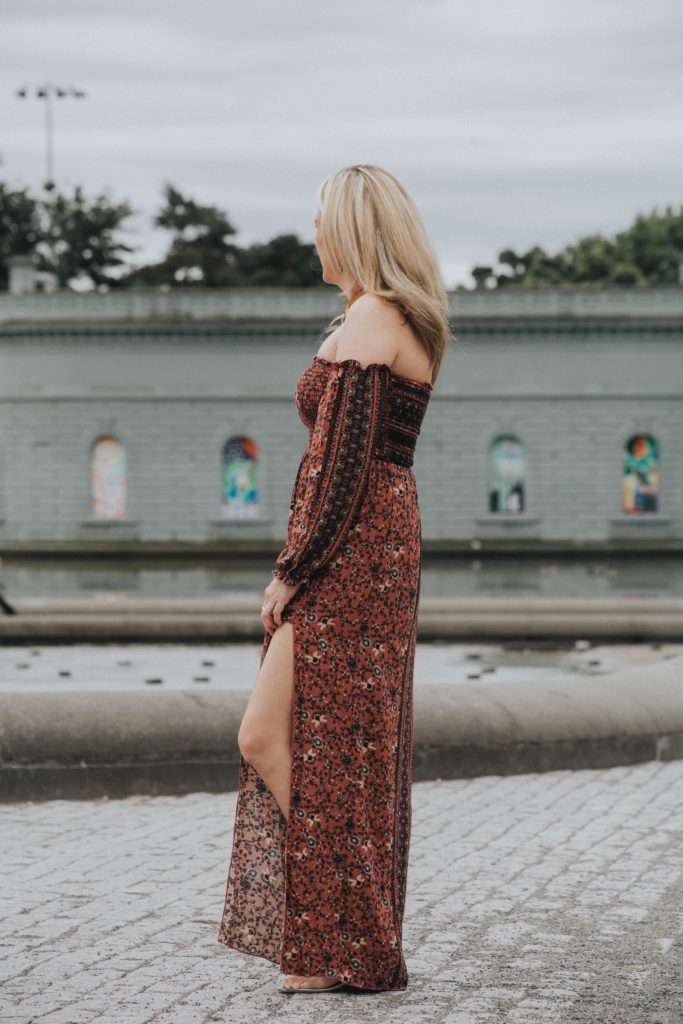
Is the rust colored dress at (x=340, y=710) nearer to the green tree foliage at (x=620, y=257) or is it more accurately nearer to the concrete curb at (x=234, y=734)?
the concrete curb at (x=234, y=734)

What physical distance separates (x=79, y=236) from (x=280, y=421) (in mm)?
28077

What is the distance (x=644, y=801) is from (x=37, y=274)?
149ft

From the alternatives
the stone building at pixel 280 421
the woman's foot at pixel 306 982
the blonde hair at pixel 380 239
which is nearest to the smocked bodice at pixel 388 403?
the blonde hair at pixel 380 239

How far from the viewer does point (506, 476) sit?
4516cm

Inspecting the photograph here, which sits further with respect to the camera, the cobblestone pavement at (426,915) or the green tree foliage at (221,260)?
the green tree foliage at (221,260)

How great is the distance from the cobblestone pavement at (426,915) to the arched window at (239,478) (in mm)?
38285

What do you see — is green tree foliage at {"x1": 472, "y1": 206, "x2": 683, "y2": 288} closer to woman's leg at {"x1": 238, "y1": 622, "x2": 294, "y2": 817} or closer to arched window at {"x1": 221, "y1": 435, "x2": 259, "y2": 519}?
arched window at {"x1": 221, "y1": 435, "x2": 259, "y2": 519}

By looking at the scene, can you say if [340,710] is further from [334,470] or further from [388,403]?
[388,403]

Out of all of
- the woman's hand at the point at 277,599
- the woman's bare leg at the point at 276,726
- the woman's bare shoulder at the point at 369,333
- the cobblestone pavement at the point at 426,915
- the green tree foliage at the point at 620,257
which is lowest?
the cobblestone pavement at the point at 426,915

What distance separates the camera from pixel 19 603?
A: 49.1 ft

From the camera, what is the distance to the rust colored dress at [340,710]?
391 cm

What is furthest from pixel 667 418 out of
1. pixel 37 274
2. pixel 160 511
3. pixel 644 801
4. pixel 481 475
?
pixel 644 801

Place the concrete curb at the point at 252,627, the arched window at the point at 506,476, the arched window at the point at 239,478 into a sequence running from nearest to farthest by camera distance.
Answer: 1. the concrete curb at the point at 252,627
2. the arched window at the point at 506,476
3. the arched window at the point at 239,478

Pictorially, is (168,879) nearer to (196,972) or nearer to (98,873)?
(98,873)
